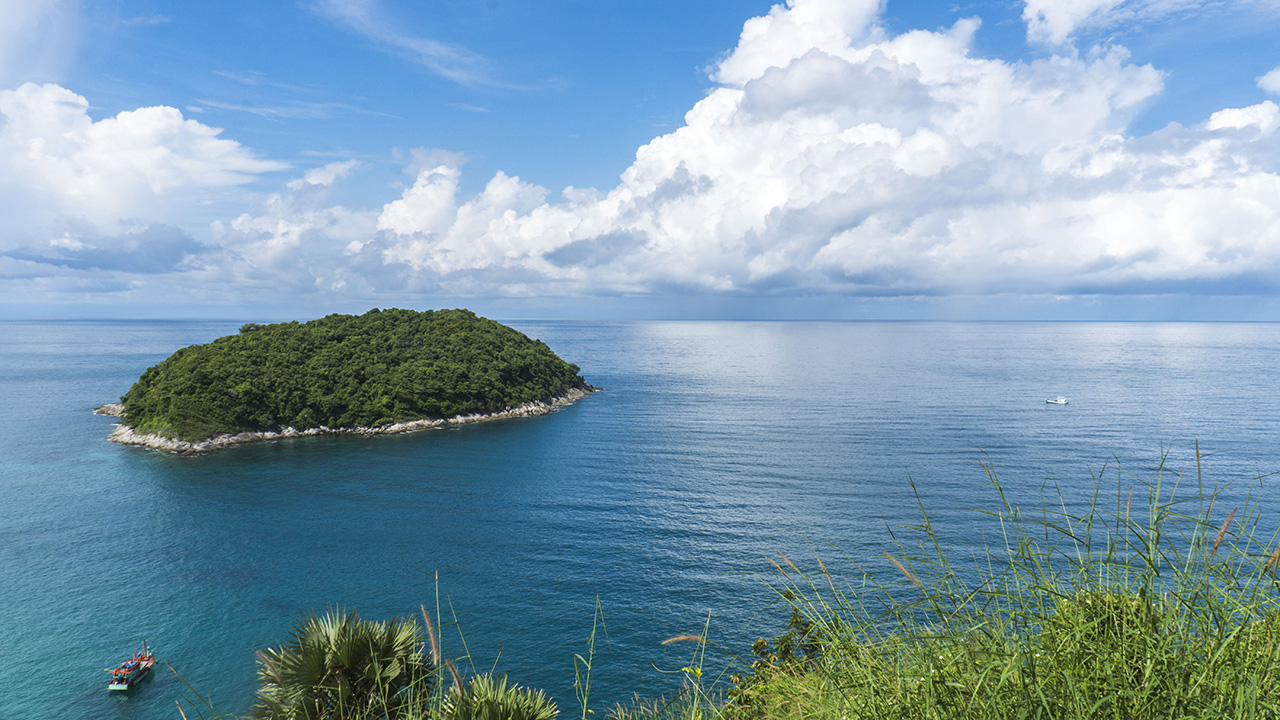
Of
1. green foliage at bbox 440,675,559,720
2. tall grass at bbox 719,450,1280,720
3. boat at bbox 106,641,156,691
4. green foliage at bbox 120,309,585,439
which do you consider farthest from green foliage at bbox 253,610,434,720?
green foliage at bbox 120,309,585,439

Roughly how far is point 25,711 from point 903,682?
42521mm

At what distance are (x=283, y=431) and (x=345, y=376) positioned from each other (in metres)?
12.3

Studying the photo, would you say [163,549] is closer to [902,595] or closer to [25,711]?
[25,711]

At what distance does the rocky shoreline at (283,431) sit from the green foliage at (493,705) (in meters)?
84.2

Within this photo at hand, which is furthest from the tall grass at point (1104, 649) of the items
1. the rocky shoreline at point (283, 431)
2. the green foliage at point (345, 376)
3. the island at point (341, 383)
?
the green foliage at point (345, 376)

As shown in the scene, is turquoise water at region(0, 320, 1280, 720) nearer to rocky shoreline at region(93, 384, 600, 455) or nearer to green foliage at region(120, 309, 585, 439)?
rocky shoreline at region(93, 384, 600, 455)

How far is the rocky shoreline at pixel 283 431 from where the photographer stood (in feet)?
254

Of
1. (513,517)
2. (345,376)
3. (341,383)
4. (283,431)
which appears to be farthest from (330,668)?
(345,376)

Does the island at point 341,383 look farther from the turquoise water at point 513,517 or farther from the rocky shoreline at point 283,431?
the turquoise water at point 513,517

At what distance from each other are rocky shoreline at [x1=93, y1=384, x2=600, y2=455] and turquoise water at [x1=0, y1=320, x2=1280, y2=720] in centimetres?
283

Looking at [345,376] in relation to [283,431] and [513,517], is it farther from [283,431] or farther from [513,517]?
[513,517]

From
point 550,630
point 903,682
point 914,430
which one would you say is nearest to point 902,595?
point 550,630

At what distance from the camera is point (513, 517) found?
56219 mm

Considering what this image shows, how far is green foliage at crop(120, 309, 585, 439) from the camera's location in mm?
82938
